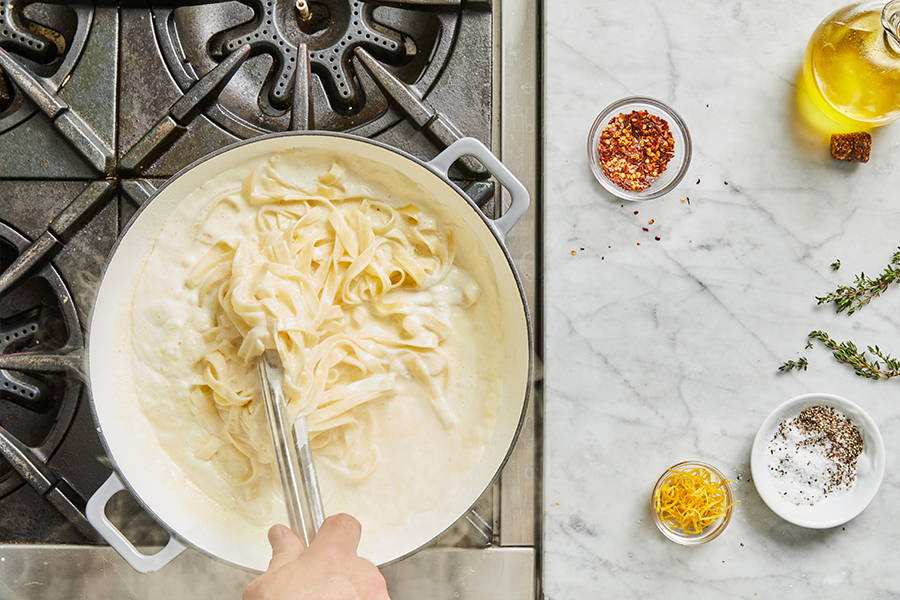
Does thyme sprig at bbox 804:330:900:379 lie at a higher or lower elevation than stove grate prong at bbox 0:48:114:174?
lower

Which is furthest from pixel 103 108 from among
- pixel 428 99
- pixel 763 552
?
pixel 763 552

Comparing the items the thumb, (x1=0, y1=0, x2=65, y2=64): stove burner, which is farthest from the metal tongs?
(x1=0, y1=0, x2=65, y2=64): stove burner

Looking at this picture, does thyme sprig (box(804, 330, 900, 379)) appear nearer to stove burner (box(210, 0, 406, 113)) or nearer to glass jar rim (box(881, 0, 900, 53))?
glass jar rim (box(881, 0, 900, 53))

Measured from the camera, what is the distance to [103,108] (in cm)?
133

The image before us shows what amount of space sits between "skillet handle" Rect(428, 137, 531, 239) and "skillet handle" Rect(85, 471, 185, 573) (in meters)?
0.69

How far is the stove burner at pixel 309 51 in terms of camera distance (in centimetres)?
134

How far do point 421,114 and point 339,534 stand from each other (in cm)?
68

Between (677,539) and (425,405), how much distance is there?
488 mm

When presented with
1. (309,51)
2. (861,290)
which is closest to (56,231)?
(309,51)

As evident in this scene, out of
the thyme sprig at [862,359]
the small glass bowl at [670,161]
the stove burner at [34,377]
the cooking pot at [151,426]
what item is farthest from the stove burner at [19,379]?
the thyme sprig at [862,359]

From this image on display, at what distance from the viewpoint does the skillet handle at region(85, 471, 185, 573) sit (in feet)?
3.87

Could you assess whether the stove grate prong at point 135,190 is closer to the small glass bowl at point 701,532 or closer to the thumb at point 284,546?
the thumb at point 284,546

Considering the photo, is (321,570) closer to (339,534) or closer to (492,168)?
(339,534)

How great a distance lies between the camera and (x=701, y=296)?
53.6 inches
